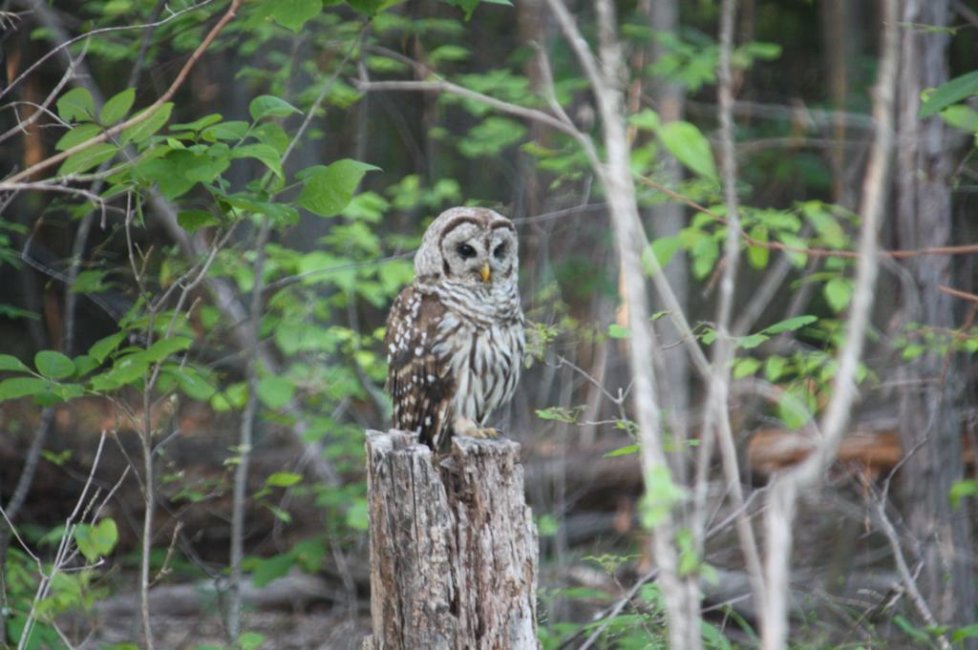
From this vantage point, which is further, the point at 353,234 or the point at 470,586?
the point at 353,234

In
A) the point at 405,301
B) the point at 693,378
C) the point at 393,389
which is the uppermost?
the point at 405,301

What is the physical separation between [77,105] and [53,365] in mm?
855

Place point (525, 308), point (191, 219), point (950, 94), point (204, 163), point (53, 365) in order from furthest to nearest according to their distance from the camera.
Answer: point (525, 308)
point (191, 219)
point (53, 365)
point (950, 94)
point (204, 163)

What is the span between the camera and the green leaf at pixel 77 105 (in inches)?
133

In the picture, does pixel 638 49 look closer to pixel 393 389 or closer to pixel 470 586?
pixel 393 389

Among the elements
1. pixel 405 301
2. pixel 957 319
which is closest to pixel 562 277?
pixel 957 319

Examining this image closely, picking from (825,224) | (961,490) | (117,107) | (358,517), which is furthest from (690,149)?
(358,517)

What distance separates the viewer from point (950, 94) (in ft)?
11.9

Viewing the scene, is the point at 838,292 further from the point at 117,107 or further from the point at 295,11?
the point at 117,107

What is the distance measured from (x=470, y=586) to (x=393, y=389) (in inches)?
55.2

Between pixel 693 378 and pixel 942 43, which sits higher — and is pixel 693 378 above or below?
below

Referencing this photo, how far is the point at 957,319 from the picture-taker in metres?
6.57

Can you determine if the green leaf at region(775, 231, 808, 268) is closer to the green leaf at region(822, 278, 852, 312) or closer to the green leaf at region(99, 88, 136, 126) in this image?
the green leaf at region(822, 278, 852, 312)

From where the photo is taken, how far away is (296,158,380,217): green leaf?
3.66 metres
